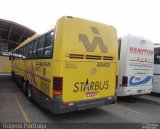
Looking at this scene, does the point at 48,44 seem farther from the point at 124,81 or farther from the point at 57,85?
the point at 124,81

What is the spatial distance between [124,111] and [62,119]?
2637 millimetres

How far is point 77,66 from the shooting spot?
6.92 meters

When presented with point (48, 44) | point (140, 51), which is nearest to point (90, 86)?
point (48, 44)

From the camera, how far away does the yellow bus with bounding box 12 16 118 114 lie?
660cm

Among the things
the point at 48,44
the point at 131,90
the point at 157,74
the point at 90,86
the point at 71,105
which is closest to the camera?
the point at 71,105

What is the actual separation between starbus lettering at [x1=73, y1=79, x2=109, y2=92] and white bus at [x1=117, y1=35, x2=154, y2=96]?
2.17 m

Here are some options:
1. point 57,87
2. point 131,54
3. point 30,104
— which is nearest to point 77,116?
point 57,87

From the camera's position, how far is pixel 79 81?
6973 millimetres

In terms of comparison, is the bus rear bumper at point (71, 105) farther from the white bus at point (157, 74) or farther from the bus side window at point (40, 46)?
the white bus at point (157, 74)

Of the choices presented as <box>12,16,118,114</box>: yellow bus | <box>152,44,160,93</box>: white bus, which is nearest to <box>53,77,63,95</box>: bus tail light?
<box>12,16,118,114</box>: yellow bus

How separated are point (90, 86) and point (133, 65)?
11.1ft

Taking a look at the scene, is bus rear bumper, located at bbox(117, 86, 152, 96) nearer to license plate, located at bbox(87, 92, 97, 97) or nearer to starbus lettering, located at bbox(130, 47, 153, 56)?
starbus lettering, located at bbox(130, 47, 153, 56)

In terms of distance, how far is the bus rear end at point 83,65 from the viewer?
6590mm

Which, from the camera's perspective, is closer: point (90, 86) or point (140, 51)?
point (90, 86)
